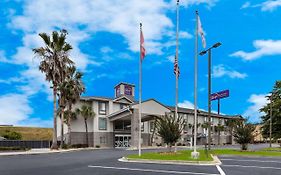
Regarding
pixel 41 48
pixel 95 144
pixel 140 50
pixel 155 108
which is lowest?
pixel 95 144

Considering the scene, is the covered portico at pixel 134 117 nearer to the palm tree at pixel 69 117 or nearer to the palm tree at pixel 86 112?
the palm tree at pixel 86 112

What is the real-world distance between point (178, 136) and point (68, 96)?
2717cm

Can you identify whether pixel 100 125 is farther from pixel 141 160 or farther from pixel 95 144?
pixel 141 160

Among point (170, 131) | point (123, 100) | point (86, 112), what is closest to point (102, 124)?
point (86, 112)

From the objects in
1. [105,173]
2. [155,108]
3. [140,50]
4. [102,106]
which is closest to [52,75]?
[102,106]

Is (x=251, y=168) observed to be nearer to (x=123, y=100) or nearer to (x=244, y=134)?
(x=244, y=134)

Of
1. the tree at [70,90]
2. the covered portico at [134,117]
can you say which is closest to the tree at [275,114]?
the covered portico at [134,117]

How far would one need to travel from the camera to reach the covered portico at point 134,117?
5950cm

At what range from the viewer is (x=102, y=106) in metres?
65.4

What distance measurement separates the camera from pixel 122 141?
6812cm

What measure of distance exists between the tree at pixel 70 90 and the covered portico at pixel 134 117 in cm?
815

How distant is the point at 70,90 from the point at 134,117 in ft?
37.0

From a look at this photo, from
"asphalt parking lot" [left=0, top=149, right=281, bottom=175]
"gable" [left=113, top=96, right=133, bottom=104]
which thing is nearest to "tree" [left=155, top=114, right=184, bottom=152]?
"asphalt parking lot" [left=0, top=149, right=281, bottom=175]

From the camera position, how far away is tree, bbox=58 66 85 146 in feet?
182
